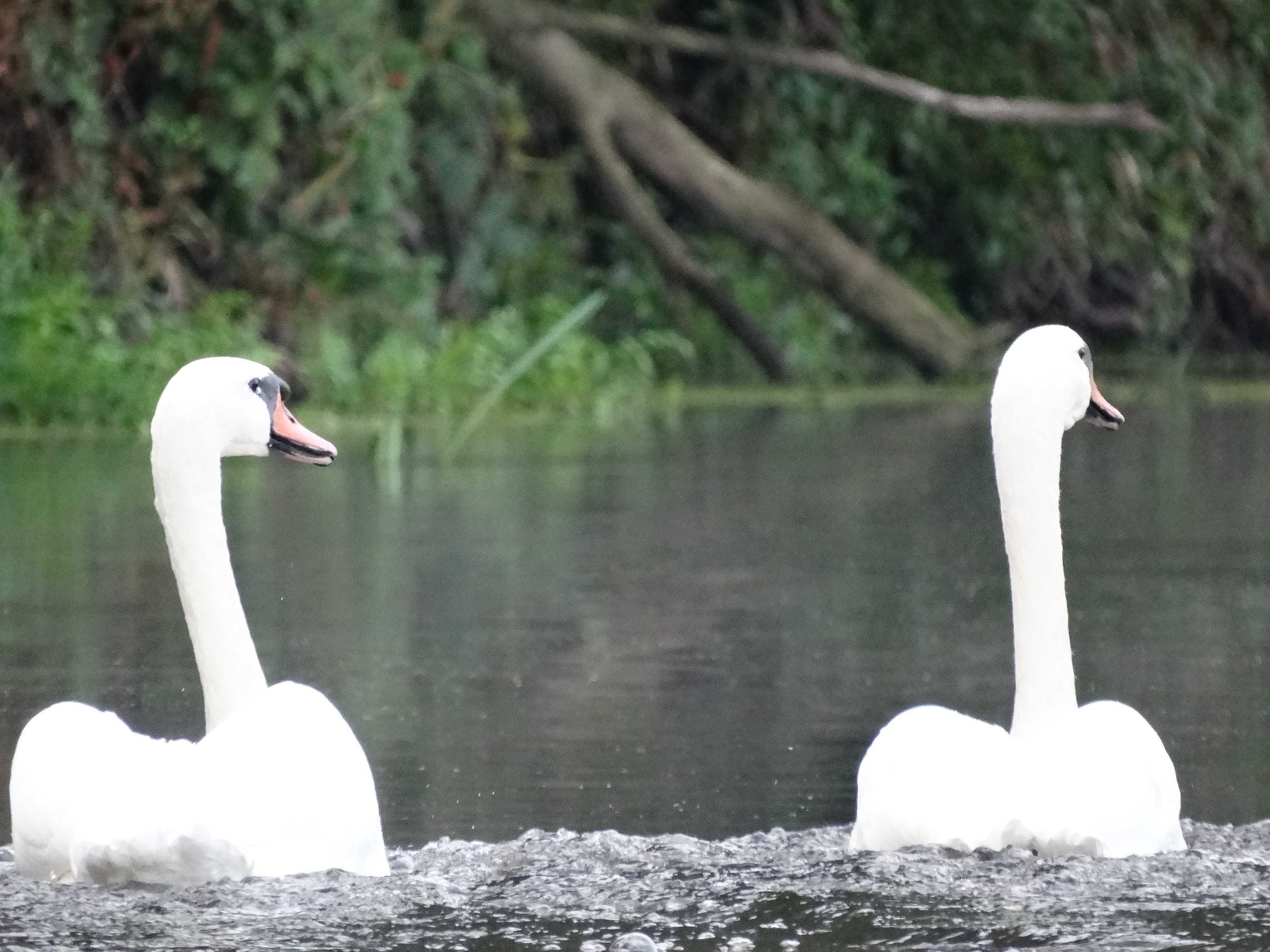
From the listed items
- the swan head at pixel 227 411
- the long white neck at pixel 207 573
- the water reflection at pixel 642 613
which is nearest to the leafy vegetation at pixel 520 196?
the water reflection at pixel 642 613

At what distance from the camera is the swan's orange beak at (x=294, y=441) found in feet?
22.0

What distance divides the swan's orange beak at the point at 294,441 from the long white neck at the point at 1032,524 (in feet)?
4.94

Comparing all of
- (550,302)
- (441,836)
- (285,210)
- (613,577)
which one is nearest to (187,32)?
A: (285,210)

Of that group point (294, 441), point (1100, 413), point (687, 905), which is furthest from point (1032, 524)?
point (294, 441)

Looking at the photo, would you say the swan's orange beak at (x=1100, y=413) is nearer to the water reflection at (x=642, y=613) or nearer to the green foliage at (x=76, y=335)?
the water reflection at (x=642, y=613)

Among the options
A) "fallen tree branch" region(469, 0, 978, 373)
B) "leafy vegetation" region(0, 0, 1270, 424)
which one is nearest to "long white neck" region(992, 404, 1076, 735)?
"leafy vegetation" region(0, 0, 1270, 424)

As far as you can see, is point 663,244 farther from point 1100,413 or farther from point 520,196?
point 1100,413

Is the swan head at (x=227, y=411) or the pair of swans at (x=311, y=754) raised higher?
the swan head at (x=227, y=411)

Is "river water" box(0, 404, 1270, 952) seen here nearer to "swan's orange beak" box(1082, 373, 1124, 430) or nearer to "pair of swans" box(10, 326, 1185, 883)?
"pair of swans" box(10, 326, 1185, 883)

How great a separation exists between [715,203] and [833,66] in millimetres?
1517

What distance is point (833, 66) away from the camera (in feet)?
75.7

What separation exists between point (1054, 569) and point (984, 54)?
62.0 feet

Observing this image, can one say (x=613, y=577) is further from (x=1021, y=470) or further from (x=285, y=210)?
(x=285, y=210)

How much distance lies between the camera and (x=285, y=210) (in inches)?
845
